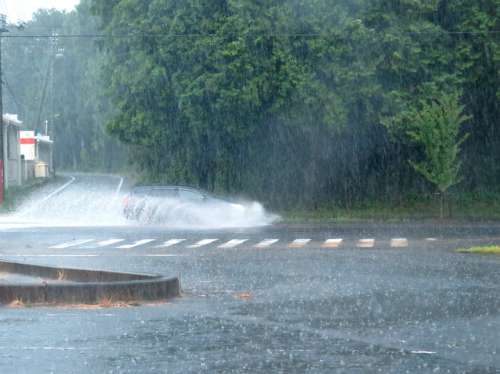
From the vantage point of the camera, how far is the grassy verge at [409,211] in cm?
3962

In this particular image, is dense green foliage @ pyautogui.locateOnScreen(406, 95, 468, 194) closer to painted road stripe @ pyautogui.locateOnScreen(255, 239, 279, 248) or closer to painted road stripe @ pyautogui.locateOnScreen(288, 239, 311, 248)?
painted road stripe @ pyautogui.locateOnScreen(288, 239, 311, 248)

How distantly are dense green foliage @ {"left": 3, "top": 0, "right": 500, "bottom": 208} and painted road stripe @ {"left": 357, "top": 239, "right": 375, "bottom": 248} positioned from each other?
45.2ft

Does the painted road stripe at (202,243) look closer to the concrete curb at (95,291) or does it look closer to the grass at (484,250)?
the grass at (484,250)

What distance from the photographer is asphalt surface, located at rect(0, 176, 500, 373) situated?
945 cm

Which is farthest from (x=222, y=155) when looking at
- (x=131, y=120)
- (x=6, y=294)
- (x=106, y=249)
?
(x=6, y=294)

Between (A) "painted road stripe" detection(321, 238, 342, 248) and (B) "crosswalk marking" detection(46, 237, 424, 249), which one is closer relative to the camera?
(A) "painted road stripe" detection(321, 238, 342, 248)

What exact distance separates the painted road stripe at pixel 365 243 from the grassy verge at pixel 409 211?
37.1 ft

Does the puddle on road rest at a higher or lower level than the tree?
lower

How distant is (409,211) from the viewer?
4359 centimetres

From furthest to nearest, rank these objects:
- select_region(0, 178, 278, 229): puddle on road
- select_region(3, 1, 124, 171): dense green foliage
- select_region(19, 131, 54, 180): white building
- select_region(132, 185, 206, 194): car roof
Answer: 1. select_region(3, 1, 124, 171): dense green foliage
2. select_region(19, 131, 54, 180): white building
3. select_region(132, 185, 206, 194): car roof
4. select_region(0, 178, 278, 229): puddle on road

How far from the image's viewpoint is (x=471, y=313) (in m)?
12.8

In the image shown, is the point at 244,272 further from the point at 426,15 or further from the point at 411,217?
the point at 426,15

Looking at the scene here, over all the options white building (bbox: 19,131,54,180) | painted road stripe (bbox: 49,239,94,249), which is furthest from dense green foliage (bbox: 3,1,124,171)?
painted road stripe (bbox: 49,239,94,249)

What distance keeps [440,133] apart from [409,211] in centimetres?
535
